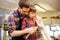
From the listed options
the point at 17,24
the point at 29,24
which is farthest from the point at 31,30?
the point at 17,24

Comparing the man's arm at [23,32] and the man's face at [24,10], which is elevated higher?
the man's face at [24,10]

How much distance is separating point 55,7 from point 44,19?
28 centimetres

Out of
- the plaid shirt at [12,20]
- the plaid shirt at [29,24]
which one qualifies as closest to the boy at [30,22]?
the plaid shirt at [29,24]

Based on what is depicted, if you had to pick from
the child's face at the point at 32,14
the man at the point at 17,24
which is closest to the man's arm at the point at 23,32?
the man at the point at 17,24

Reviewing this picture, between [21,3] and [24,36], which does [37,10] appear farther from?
[24,36]

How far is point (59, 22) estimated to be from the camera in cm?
164

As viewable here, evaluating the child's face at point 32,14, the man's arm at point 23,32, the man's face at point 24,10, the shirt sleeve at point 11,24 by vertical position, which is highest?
the man's face at point 24,10

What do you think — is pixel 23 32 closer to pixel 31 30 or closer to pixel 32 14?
pixel 31 30

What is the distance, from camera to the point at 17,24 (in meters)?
1.51

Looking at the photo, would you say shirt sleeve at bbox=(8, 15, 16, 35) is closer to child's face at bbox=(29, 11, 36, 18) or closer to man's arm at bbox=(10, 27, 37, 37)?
man's arm at bbox=(10, 27, 37, 37)

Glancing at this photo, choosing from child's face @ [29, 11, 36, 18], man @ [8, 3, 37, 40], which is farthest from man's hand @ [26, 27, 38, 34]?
child's face @ [29, 11, 36, 18]

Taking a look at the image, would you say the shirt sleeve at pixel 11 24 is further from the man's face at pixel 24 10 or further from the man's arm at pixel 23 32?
the man's face at pixel 24 10

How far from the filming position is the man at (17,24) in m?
1.48

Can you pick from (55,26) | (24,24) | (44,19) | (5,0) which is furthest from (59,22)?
(5,0)
